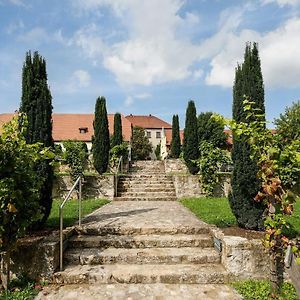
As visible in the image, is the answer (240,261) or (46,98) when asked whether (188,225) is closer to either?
(240,261)

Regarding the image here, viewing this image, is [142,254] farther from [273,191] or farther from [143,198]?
[143,198]

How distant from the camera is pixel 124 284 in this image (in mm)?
4152

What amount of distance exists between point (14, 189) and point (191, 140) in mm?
13110

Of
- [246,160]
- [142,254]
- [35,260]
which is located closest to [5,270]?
[35,260]

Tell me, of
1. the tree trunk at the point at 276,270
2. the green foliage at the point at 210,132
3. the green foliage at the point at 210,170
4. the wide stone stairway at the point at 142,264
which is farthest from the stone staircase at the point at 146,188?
the green foliage at the point at 210,132

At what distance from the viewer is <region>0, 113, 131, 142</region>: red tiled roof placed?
3694 cm

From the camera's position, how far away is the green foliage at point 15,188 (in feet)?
12.3

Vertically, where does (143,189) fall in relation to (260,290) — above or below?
above

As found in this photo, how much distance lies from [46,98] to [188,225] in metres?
3.88

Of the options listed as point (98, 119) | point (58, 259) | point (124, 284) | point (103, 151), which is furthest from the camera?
point (98, 119)

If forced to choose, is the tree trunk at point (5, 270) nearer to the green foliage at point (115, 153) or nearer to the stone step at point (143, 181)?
the stone step at point (143, 181)

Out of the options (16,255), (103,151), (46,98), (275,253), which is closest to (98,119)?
(103,151)

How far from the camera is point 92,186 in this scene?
12.1 m

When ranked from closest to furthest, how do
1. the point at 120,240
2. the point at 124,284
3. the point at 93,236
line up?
the point at 124,284, the point at 120,240, the point at 93,236
